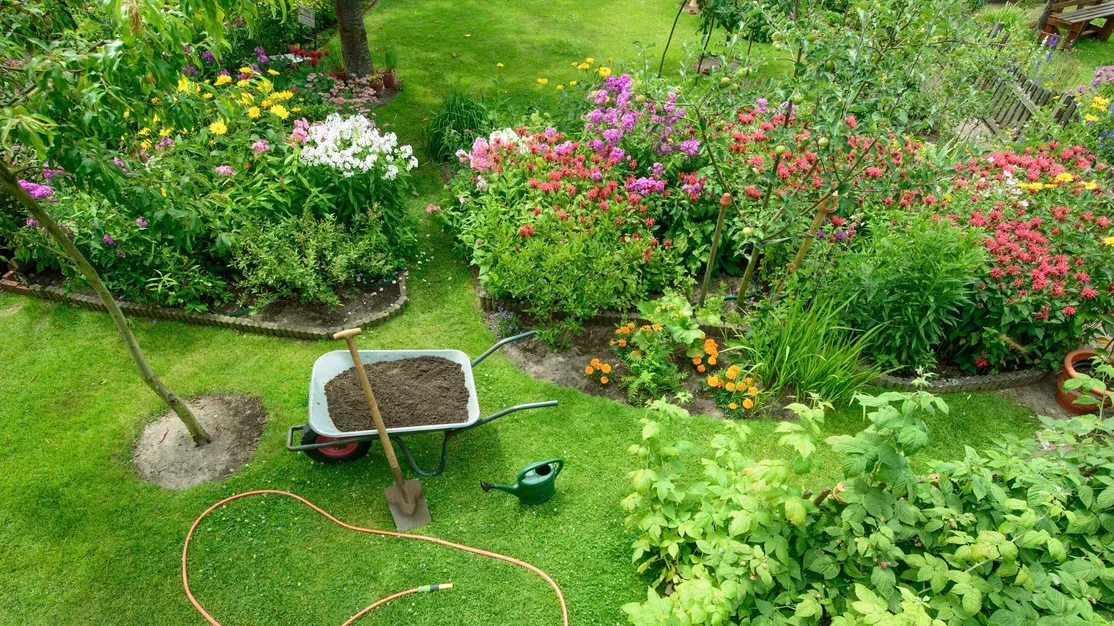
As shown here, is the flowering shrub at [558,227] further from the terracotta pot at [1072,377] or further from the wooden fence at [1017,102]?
the wooden fence at [1017,102]

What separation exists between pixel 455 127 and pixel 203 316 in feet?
10.0

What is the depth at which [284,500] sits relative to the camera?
3594 mm

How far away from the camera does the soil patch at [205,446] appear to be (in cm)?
371

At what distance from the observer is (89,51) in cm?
246

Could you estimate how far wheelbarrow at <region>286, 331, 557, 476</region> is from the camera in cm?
341

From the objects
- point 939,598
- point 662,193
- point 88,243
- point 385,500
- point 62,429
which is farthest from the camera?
point 662,193

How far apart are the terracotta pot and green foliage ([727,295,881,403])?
1300 millimetres

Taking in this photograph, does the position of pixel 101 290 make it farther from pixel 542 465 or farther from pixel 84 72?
pixel 542 465

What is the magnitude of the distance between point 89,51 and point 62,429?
2.57 metres

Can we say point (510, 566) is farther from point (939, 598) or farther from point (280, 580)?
point (939, 598)

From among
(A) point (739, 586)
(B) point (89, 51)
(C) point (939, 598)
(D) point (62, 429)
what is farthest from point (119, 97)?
(C) point (939, 598)

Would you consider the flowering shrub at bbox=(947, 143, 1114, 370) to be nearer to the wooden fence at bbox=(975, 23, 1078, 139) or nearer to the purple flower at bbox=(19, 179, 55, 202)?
the wooden fence at bbox=(975, 23, 1078, 139)

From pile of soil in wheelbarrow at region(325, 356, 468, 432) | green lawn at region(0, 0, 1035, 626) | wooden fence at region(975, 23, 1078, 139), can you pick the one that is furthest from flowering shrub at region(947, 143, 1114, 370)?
pile of soil in wheelbarrow at region(325, 356, 468, 432)

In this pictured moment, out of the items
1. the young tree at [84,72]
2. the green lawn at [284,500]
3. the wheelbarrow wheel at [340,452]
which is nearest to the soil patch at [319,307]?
the green lawn at [284,500]
